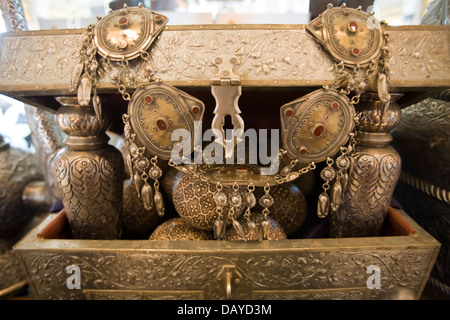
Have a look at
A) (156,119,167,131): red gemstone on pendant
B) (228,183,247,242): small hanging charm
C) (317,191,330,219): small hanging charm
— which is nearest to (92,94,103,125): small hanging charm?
(156,119,167,131): red gemstone on pendant

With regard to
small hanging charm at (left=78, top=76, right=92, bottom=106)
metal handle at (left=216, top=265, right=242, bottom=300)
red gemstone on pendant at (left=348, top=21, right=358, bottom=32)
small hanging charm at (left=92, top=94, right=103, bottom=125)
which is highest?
red gemstone on pendant at (left=348, top=21, right=358, bottom=32)

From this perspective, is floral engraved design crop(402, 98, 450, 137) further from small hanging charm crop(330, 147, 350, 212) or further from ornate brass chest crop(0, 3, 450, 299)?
small hanging charm crop(330, 147, 350, 212)

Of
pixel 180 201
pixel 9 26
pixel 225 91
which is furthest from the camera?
pixel 9 26

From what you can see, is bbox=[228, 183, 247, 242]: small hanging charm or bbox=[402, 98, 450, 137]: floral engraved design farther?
bbox=[402, 98, 450, 137]: floral engraved design

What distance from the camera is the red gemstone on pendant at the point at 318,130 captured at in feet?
2.13

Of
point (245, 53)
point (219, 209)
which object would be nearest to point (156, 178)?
point (219, 209)

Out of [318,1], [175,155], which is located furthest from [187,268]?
[318,1]

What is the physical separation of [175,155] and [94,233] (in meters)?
0.37

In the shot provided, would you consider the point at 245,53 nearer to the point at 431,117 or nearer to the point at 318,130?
the point at 318,130

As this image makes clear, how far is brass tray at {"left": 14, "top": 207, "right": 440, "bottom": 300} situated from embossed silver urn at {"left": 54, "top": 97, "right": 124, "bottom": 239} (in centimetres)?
10

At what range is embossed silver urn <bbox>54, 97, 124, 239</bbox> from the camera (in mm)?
694

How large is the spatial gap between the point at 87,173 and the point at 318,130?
24.9 inches
